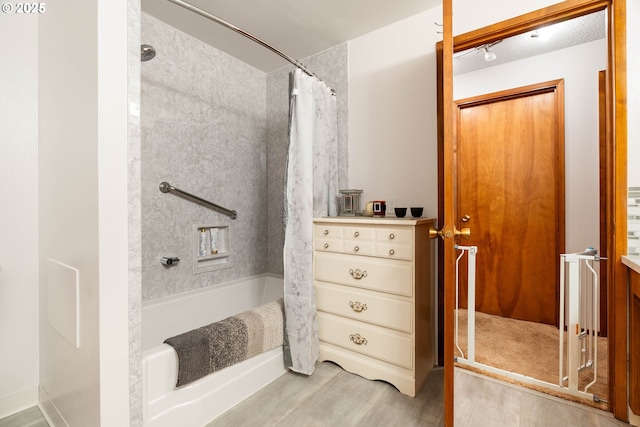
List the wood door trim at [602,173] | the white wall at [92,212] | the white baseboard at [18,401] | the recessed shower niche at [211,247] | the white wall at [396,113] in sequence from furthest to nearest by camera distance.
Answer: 1. the recessed shower niche at [211,247]
2. the white wall at [396,113]
3. the wood door trim at [602,173]
4. the white baseboard at [18,401]
5. the white wall at [92,212]

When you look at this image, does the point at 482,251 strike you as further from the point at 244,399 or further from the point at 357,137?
the point at 244,399

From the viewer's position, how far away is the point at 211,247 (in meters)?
2.45

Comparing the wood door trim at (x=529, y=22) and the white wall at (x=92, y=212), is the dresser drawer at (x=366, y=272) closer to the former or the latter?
the white wall at (x=92, y=212)

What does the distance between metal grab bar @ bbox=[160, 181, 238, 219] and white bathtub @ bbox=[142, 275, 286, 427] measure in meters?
0.63

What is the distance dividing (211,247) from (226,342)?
1.16m

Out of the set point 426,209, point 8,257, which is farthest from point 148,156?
point 426,209

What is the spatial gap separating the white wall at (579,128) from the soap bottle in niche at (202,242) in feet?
9.02

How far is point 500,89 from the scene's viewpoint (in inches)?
87.4

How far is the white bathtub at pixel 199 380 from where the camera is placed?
1.22m

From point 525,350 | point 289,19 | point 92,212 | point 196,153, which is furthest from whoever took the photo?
point 196,153

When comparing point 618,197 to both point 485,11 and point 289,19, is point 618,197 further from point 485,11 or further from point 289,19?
point 289,19

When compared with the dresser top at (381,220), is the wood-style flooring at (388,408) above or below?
below

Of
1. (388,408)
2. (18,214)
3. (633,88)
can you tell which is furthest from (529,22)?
(18,214)

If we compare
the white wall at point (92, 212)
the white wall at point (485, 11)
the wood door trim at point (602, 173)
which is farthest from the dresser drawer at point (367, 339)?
the white wall at point (485, 11)
